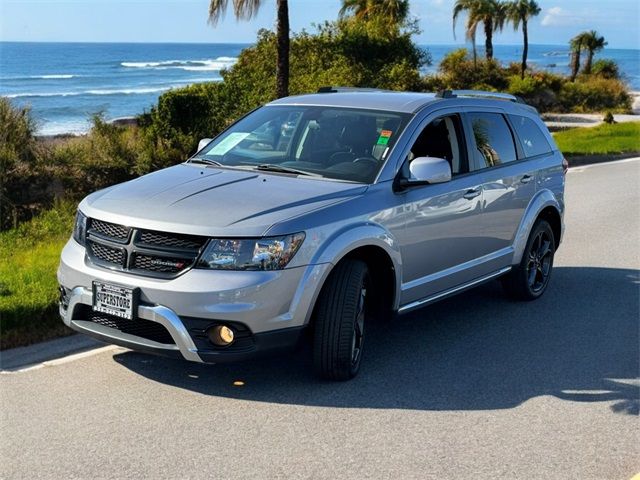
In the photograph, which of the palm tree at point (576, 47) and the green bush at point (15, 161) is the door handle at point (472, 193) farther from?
the palm tree at point (576, 47)

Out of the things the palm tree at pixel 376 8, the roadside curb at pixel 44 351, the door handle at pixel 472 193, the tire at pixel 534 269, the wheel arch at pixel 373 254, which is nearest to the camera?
the wheel arch at pixel 373 254

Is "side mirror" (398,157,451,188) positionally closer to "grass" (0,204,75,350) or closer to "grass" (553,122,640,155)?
"grass" (0,204,75,350)

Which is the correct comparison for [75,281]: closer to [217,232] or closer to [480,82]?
[217,232]

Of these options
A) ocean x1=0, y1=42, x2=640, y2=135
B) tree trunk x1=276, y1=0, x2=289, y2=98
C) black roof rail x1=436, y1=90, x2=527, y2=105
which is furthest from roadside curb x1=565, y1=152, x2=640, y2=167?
ocean x1=0, y1=42, x2=640, y2=135

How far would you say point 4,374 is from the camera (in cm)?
556

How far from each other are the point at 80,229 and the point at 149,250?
75 cm

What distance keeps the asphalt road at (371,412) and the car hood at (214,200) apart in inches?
41.5

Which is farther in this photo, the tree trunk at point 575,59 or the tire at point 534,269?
the tree trunk at point 575,59

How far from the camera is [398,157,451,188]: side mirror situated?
5.85 meters

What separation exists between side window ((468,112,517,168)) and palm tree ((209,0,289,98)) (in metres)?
11.9

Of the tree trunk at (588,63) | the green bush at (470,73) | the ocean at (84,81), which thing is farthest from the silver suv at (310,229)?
the tree trunk at (588,63)

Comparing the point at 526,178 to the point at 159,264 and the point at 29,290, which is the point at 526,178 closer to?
the point at 159,264

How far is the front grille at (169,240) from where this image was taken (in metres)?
4.95

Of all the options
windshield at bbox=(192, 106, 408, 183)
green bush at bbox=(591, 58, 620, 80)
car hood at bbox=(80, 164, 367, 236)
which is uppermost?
windshield at bbox=(192, 106, 408, 183)
